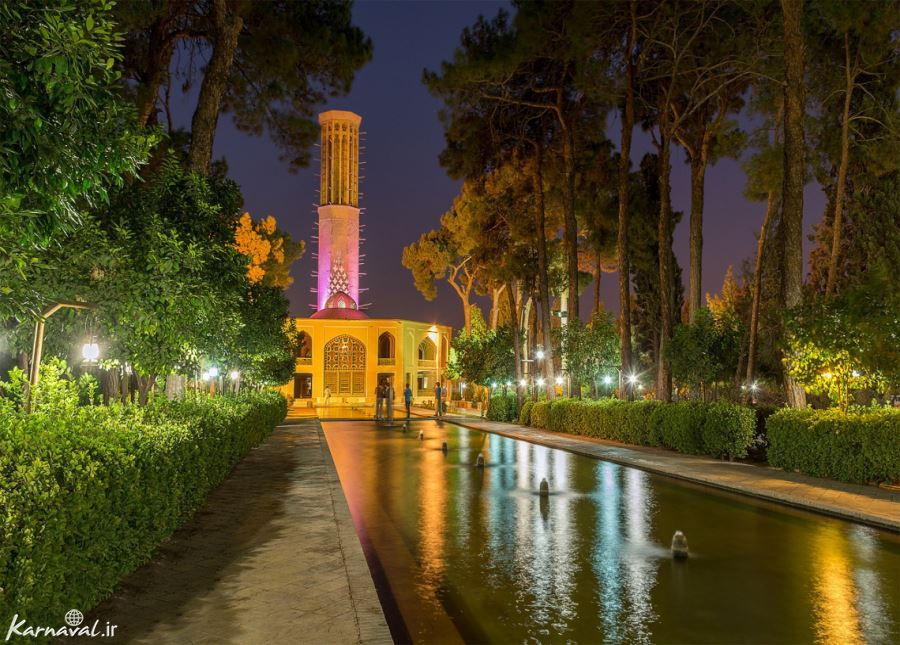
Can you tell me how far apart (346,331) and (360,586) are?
50035 mm

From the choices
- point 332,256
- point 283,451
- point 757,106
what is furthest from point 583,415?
point 332,256

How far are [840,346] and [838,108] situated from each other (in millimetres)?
14721

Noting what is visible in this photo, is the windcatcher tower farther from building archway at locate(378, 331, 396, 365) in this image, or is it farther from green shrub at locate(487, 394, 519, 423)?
green shrub at locate(487, 394, 519, 423)

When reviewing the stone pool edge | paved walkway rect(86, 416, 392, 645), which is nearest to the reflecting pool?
the stone pool edge

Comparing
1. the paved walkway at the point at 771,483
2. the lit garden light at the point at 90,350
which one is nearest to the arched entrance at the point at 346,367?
the paved walkway at the point at 771,483

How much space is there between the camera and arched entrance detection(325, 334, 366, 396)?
55.1m

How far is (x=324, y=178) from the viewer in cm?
6000

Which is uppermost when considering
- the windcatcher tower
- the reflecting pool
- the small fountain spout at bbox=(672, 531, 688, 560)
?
the windcatcher tower

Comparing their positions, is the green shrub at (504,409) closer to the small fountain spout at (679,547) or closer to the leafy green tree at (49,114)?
the small fountain spout at (679,547)

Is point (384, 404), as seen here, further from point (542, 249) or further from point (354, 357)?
point (354, 357)

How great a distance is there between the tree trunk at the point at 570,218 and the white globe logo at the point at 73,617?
73.6 feet

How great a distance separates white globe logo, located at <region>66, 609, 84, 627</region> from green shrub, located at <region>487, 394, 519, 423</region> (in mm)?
27021

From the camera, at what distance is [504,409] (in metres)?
31.9

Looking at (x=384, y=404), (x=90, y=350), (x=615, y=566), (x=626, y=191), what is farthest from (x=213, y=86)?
(x=384, y=404)
